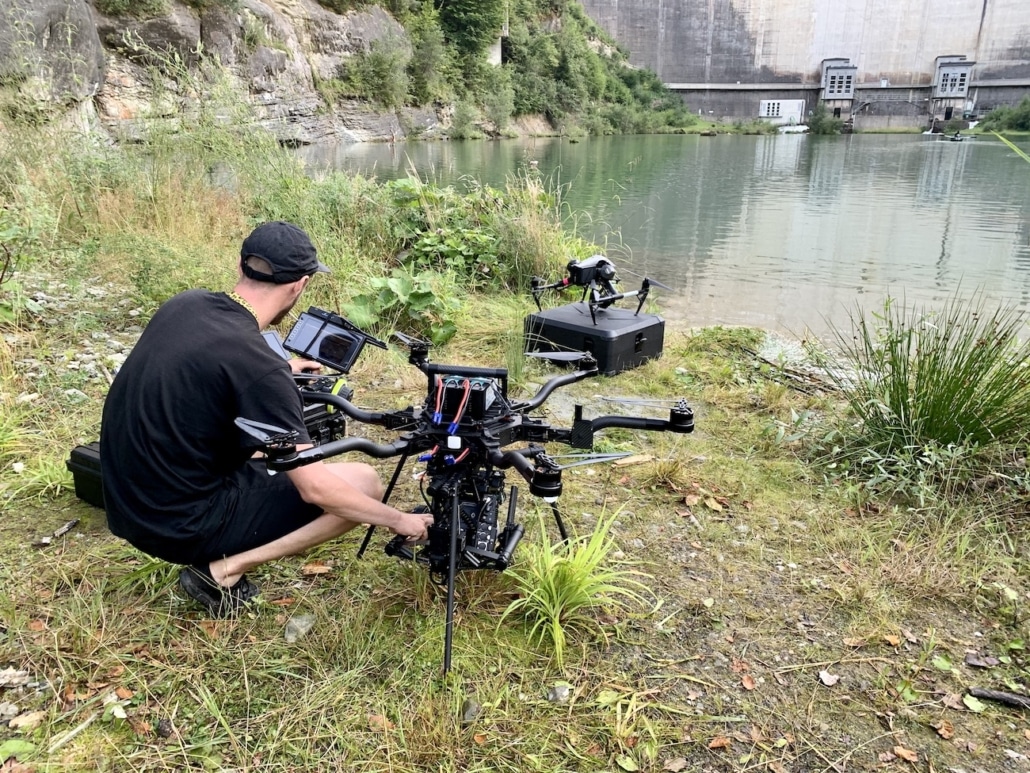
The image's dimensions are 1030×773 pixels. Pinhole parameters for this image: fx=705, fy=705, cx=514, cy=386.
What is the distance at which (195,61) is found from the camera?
19.7 m

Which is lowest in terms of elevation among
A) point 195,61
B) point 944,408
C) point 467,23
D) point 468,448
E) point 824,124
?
point 944,408

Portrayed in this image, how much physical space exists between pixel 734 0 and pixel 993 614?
7246cm

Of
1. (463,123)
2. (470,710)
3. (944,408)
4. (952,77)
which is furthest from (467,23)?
(952,77)

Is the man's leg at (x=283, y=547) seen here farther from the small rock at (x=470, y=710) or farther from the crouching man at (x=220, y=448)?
the small rock at (x=470, y=710)

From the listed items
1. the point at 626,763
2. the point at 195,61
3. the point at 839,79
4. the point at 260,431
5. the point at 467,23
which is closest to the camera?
the point at 260,431

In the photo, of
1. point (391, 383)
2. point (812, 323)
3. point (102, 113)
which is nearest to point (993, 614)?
point (391, 383)

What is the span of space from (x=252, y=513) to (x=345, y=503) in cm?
32

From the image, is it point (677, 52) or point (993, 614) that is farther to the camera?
point (677, 52)

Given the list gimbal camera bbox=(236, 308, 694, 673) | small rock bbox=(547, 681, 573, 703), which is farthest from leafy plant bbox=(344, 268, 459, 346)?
small rock bbox=(547, 681, 573, 703)

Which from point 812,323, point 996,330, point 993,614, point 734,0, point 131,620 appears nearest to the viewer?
point 131,620

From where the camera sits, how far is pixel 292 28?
26047mm

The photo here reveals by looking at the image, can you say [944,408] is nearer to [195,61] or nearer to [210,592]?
[210,592]

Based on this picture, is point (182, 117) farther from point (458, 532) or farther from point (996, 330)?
point (996, 330)

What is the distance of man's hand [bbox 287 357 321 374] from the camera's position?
2.57 metres
